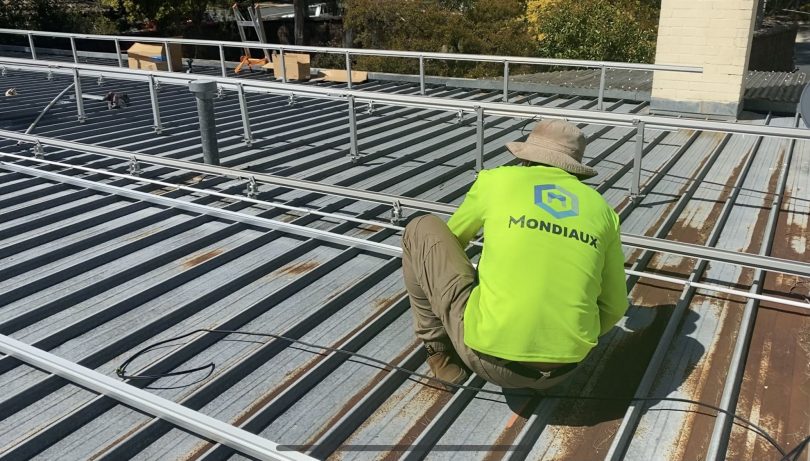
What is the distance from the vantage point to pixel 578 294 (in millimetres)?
2867

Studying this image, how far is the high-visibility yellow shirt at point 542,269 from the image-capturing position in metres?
2.84

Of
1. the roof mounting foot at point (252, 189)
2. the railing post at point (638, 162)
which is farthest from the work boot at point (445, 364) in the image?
the roof mounting foot at point (252, 189)

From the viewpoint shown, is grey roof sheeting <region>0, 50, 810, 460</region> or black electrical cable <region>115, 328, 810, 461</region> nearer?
black electrical cable <region>115, 328, 810, 461</region>

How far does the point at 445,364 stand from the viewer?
11.3 feet

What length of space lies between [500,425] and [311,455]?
859 mm

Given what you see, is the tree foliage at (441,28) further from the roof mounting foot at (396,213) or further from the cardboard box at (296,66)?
the roof mounting foot at (396,213)

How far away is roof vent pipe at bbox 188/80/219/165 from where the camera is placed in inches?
262

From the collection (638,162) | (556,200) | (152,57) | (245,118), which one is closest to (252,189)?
(245,118)

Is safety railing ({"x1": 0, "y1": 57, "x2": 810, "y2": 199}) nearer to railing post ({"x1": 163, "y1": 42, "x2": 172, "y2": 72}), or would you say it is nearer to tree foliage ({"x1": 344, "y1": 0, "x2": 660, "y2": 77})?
railing post ({"x1": 163, "y1": 42, "x2": 172, "y2": 72})

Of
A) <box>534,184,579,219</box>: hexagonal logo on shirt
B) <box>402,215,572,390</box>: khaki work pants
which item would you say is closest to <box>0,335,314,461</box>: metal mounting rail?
<box>402,215,572,390</box>: khaki work pants

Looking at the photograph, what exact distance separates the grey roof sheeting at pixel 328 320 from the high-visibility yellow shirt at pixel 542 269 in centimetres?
47

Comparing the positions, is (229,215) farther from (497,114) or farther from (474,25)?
(474,25)

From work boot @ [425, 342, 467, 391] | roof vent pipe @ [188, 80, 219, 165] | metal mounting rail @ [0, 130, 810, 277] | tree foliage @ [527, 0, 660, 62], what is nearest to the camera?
work boot @ [425, 342, 467, 391]

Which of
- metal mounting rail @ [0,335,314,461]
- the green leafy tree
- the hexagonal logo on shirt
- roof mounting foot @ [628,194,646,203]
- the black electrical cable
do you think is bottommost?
the black electrical cable
